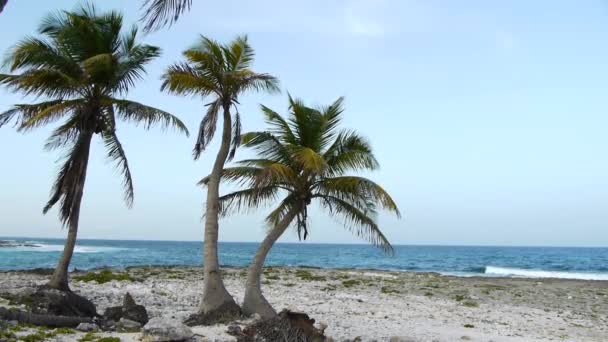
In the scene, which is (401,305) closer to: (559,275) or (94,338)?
(94,338)

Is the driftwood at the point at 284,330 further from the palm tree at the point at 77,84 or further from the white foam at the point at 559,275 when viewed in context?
the white foam at the point at 559,275

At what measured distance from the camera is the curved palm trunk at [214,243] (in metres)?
12.3

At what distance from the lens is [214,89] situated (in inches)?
492

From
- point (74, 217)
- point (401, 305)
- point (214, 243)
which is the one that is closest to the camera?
point (214, 243)

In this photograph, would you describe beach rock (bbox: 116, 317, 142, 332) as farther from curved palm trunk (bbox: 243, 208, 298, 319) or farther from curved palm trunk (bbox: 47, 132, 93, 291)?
curved palm trunk (bbox: 47, 132, 93, 291)

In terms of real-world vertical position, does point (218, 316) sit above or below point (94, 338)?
above

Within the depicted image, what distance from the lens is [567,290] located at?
2766 cm

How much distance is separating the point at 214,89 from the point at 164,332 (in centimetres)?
554

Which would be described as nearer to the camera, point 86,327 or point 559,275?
point 86,327

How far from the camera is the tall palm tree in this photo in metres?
12.1

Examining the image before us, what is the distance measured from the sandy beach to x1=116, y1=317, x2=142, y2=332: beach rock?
1008mm

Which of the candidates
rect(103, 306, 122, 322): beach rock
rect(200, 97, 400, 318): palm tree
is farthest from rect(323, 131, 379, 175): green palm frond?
rect(103, 306, 122, 322): beach rock

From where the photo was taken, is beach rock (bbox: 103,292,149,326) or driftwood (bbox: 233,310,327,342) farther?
beach rock (bbox: 103,292,149,326)

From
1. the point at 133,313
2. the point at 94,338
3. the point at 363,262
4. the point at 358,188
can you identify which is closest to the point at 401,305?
the point at 358,188
